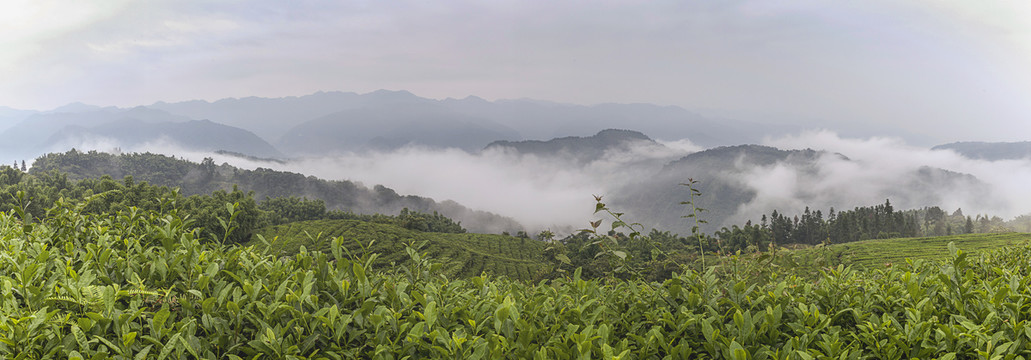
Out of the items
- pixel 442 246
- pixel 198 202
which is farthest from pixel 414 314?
pixel 442 246

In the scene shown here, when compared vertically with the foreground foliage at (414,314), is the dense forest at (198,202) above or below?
below

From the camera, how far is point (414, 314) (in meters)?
2.29

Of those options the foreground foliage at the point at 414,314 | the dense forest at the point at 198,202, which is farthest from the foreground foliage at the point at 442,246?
the foreground foliage at the point at 414,314

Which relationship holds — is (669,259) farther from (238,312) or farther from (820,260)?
(238,312)

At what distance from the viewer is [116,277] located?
255 cm

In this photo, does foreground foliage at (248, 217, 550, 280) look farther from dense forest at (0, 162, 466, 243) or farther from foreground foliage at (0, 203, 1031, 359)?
foreground foliage at (0, 203, 1031, 359)

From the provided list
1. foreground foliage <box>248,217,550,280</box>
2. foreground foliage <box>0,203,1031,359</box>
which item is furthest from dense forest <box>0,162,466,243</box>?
foreground foliage <box>0,203,1031,359</box>

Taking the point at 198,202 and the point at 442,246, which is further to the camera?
the point at 442,246

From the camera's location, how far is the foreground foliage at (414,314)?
2.00 metres

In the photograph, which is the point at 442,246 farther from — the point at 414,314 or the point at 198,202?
the point at 414,314

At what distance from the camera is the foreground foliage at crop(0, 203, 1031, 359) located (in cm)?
200

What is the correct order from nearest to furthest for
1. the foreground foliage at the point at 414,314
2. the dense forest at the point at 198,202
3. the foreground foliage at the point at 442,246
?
1. the foreground foliage at the point at 414,314
2. the dense forest at the point at 198,202
3. the foreground foliage at the point at 442,246

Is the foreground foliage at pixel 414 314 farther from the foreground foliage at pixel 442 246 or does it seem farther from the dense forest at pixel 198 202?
the foreground foliage at pixel 442 246


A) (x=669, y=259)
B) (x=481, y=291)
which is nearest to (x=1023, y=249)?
(x=669, y=259)
